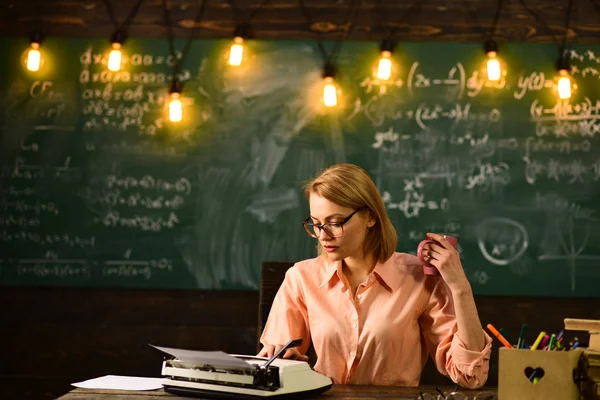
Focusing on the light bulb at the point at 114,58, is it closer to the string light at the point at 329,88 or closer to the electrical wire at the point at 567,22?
the string light at the point at 329,88

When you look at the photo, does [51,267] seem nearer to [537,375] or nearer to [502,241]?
[502,241]

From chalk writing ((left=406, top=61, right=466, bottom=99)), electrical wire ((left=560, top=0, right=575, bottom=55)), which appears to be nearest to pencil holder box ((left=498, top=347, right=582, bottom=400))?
chalk writing ((left=406, top=61, right=466, bottom=99))

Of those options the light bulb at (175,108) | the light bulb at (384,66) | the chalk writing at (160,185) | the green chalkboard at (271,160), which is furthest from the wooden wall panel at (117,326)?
the light bulb at (384,66)

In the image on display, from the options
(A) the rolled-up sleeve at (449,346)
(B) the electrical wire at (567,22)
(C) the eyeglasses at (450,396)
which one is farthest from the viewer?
(B) the electrical wire at (567,22)

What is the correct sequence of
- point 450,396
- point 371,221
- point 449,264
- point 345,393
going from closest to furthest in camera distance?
1. point 450,396
2. point 345,393
3. point 449,264
4. point 371,221

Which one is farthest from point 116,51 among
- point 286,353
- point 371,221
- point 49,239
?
point 286,353

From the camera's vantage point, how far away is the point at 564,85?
4195 millimetres

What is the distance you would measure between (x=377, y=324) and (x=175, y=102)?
2.34 meters

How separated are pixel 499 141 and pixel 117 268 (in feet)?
7.37

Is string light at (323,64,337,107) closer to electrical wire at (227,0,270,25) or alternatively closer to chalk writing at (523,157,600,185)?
electrical wire at (227,0,270,25)

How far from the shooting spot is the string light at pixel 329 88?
13.8 ft

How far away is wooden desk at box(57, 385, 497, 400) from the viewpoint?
1.85 m

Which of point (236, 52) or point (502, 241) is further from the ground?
point (236, 52)

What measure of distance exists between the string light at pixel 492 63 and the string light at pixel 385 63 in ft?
1.76
